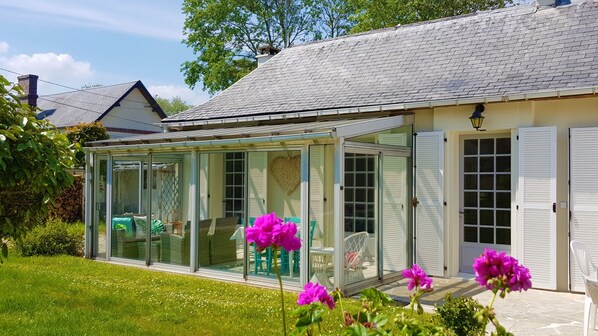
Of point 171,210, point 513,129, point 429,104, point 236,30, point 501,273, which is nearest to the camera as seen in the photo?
point 501,273

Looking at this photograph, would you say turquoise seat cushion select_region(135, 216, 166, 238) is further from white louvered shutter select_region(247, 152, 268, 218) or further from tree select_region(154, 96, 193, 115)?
tree select_region(154, 96, 193, 115)

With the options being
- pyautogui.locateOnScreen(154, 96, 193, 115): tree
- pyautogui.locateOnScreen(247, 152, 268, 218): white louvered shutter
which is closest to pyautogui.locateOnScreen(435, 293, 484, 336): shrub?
pyautogui.locateOnScreen(247, 152, 268, 218): white louvered shutter

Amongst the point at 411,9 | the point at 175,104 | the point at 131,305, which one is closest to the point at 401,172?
the point at 131,305

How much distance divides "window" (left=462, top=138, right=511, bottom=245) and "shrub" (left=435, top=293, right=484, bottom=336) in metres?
4.42

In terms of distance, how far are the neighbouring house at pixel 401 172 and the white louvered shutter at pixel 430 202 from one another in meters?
0.02

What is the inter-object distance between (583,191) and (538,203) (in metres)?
0.63

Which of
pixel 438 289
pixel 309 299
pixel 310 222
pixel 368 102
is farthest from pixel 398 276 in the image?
pixel 309 299

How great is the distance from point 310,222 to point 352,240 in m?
0.71

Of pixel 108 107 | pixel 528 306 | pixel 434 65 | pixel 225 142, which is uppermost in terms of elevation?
pixel 108 107

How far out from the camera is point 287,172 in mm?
8695

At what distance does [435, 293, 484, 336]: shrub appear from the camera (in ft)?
15.6

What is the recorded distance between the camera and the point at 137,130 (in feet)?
96.1

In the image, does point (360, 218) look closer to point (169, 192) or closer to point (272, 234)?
point (169, 192)

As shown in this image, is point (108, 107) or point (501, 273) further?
point (108, 107)
